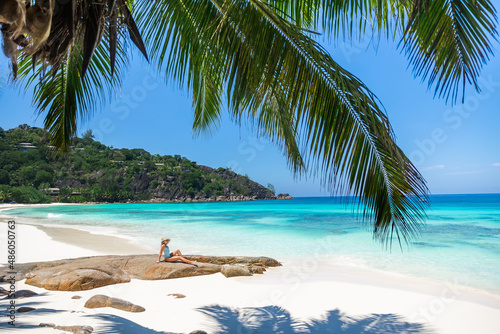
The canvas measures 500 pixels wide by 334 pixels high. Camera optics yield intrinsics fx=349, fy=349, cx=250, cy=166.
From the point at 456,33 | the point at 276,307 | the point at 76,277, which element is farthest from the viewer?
the point at 76,277

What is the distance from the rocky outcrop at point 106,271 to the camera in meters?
5.15

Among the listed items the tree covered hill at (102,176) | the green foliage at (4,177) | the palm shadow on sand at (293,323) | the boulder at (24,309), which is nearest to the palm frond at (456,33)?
the palm shadow on sand at (293,323)

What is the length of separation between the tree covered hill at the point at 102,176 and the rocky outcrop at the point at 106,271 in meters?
43.9

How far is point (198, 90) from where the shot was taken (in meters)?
4.43

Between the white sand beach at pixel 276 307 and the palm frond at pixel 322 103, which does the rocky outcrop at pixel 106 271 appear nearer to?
the white sand beach at pixel 276 307

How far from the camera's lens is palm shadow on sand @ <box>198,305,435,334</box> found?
407 cm

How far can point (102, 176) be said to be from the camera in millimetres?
62906

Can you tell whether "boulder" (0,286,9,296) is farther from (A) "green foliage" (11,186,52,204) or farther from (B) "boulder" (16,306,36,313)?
(A) "green foliage" (11,186,52,204)

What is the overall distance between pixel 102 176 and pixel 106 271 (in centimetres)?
6212

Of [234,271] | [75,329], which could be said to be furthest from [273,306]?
[75,329]

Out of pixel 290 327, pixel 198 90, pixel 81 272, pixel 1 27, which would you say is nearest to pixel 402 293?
pixel 290 327

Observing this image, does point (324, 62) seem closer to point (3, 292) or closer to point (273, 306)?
point (273, 306)

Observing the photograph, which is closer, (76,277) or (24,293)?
(24,293)

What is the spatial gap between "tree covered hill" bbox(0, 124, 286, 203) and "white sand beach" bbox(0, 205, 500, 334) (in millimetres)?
45799
